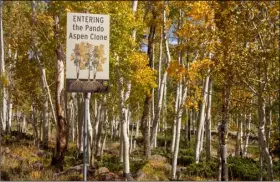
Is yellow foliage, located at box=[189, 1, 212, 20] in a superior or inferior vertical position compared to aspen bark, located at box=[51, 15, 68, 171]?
superior

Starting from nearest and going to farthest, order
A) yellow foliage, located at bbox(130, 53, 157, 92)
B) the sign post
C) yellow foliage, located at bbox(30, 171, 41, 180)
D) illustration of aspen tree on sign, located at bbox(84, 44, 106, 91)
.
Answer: the sign post
illustration of aspen tree on sign, located at bbox(84, 44, 106, 91)
yellow foliage, located at bbox(30, 171, 41, 180)
yellow foliage, located at bbox(130, 53, 157, 92)

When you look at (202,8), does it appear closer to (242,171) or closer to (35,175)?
(35,175)

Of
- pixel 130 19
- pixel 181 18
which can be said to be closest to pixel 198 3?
pixel 130 19

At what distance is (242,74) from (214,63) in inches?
43.3

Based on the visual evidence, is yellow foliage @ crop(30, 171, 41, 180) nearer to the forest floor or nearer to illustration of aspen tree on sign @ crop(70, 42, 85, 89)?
the forest floor

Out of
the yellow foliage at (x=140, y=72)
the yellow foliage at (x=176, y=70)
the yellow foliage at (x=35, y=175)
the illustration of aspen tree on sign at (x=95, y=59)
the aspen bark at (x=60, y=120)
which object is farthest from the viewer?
the aspen bark at (x=60, y=120)

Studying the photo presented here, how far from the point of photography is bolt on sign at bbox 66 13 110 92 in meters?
6.81

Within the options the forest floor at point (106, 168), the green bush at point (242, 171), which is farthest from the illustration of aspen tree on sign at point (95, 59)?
the green bush at point (242, 171)

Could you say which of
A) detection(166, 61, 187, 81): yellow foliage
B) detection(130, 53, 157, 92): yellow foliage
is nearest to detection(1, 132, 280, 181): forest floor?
detection(130, 53, 157, 92): yellow foliage

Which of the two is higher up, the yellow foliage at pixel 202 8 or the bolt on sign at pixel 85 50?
the yellow foliage at pixel 202 8

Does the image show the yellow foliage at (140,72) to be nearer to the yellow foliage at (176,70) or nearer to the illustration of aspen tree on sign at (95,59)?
the yellow foliage at (176,70)

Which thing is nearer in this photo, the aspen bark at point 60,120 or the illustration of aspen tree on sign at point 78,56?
the illustration of aspen tree on sign at point 78,56

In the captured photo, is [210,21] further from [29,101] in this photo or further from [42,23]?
[29,101]

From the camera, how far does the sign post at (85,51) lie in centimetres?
681
